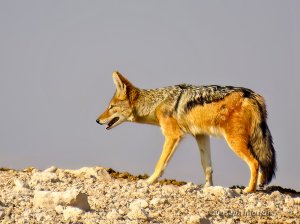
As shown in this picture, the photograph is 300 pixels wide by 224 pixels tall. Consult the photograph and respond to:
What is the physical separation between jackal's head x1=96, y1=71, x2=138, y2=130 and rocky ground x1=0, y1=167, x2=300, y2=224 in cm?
183

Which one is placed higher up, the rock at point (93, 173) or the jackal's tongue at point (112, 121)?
the jackal's tongue at point (112, 121)

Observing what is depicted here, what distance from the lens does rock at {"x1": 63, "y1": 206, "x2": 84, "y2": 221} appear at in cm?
1005

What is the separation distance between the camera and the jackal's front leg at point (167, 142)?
48.2 feet

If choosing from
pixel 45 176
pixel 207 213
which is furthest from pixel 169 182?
pixel 207 213

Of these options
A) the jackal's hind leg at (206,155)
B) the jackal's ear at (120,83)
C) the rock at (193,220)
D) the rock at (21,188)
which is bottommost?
the rock at (21,188)

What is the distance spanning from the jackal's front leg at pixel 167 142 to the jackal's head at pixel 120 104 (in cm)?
125

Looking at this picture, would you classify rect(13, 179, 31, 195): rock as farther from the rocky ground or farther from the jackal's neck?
the jackal's neck

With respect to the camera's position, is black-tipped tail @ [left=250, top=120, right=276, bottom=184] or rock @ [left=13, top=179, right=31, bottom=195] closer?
rock @ [left=13, top=179, right=31, bottom=195]

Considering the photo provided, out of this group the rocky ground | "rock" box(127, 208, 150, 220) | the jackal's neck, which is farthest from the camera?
the jackal's neck

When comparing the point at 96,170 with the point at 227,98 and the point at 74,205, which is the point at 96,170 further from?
the point at 74,205

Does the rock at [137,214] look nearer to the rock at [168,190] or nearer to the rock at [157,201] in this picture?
the rock at [157,201]

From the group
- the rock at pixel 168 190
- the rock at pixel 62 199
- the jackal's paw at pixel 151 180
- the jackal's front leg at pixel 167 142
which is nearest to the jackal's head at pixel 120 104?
the jackal's front leg at pixel 167 142

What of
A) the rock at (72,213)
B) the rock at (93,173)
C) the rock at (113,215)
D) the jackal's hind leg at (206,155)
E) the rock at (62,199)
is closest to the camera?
the rock at (72,213)

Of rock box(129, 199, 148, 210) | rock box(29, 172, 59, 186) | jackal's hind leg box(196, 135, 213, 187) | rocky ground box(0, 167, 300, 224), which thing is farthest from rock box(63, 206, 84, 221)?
jackal's hind leg box(196, 135, 213, 187)
